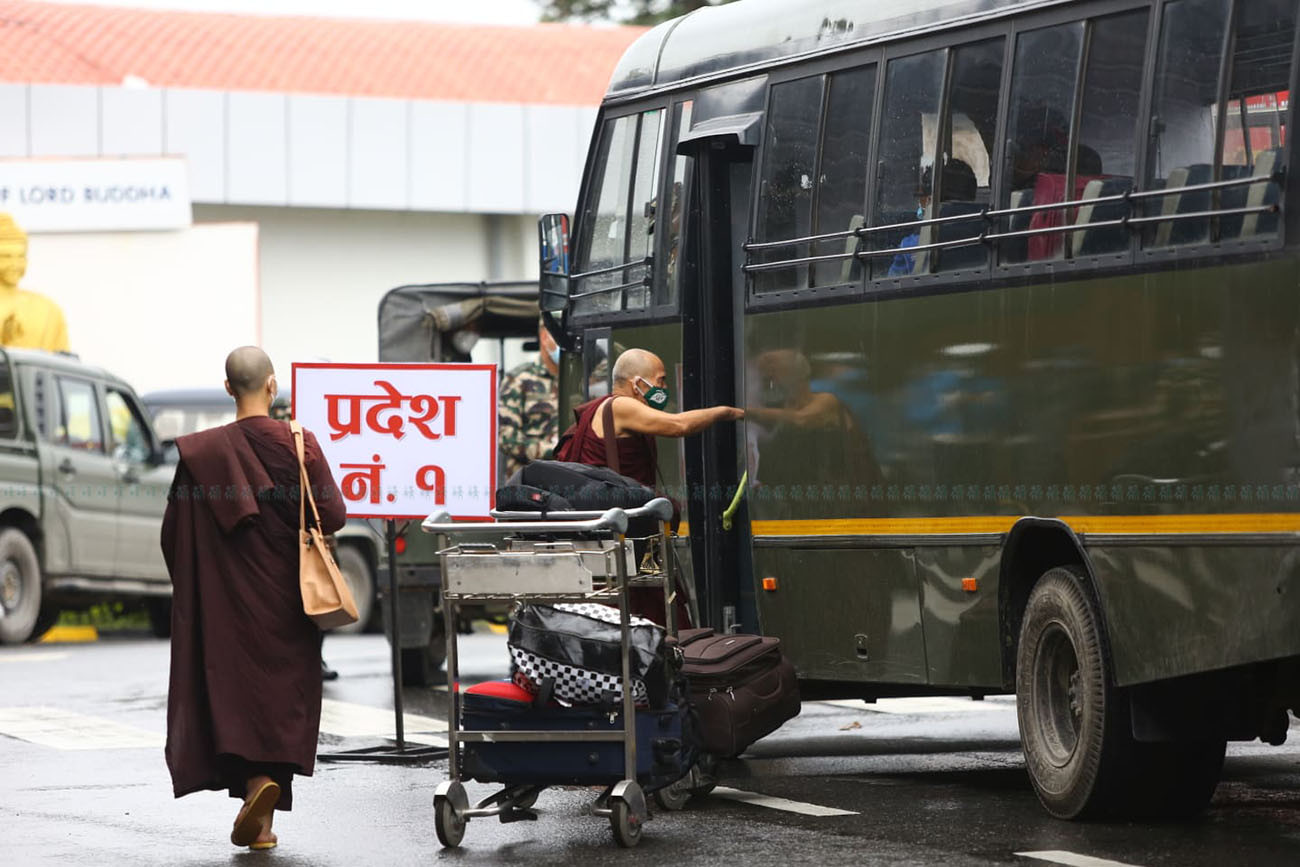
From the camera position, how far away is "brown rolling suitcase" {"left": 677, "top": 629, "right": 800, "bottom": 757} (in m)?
9.99

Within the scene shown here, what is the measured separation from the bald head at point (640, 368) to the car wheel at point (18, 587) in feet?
36.7

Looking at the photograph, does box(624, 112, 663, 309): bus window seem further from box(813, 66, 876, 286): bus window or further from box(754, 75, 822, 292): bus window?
box(813, 66, 876, 286): bus window

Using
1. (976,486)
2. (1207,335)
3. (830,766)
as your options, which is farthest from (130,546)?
(1207,335)

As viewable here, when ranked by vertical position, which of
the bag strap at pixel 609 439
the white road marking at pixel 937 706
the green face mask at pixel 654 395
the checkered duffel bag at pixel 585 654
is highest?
the green face mask at pixel 654 395

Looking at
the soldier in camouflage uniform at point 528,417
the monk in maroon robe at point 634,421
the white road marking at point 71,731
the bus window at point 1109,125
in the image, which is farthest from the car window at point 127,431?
the bus window at point 1109,125

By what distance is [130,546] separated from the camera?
22.2 metres

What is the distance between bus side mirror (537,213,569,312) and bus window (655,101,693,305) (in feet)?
4.17

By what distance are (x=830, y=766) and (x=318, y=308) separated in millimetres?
25418

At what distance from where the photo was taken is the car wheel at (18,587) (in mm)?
21172

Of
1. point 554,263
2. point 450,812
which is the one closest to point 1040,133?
point 450,812

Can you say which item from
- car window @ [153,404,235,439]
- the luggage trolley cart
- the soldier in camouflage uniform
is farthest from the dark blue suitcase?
car window @ [153,404,235,439]

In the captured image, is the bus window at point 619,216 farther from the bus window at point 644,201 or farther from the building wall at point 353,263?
the building wall at point 353,263

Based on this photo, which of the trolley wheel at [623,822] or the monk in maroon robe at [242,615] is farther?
the monk in maroon robe at [242,615]

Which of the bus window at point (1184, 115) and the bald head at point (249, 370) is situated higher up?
the bus window at point (1184, 115)
